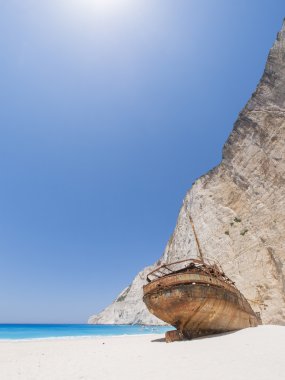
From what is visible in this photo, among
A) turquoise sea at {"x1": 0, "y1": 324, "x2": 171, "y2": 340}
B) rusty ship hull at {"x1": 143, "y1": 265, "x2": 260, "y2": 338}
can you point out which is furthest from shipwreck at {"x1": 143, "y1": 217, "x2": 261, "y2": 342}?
turquoise sea at {"x1": 0, "y1": 324, "x2": 171, "y2": 340}

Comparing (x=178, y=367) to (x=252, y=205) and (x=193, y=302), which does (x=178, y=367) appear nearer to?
(x=193, y=302)

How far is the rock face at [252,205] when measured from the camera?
31.9m

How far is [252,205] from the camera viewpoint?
38750mm

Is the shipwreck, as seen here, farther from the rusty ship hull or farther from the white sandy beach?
the white sandy beach

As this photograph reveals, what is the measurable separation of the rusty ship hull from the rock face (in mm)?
16848

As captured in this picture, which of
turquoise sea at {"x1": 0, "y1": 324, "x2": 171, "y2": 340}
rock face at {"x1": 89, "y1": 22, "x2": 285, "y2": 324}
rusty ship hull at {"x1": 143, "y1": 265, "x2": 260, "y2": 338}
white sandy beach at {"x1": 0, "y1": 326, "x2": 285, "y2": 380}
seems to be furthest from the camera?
turquoise sea at {"x1": 0, "y1": 324, "x2": 171, "y2": 340}

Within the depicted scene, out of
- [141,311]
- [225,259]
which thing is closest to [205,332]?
[225,259]

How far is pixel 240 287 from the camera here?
108 ft

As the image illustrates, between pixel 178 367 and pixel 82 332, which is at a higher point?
pixel 82 332

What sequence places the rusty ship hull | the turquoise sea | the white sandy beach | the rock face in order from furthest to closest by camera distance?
the turquoise sea
the rock face
the rusty ship hull
the white sandy beach

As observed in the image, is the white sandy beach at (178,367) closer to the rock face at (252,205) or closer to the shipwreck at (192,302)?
the shipwreck at (192,302)

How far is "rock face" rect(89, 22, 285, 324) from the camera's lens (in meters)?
31.9

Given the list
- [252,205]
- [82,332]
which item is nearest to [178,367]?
[252,205]

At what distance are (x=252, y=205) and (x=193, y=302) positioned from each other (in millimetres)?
28243
